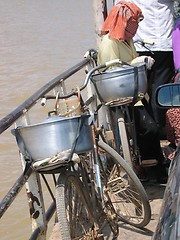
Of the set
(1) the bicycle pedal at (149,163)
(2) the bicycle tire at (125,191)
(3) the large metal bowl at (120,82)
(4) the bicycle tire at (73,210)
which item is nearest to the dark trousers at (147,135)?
(1) the bicycle pedal at (149,163)

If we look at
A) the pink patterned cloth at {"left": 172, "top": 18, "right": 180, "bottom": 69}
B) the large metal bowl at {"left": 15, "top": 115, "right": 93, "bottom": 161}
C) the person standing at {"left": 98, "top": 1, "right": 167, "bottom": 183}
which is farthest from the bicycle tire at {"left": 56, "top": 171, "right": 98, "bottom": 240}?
the pink patterned cloth at {"left": 172, "top": 18, "right": 180, "bottom": 69}

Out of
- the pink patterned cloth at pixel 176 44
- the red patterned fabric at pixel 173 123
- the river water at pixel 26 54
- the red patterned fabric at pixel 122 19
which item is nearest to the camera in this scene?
the red patterned fabric at pixel 173 123

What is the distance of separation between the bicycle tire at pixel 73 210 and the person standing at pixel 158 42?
5.08 feet

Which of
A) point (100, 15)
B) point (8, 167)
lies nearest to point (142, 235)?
point (100, 15)

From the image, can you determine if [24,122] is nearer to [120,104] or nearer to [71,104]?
[71,104]

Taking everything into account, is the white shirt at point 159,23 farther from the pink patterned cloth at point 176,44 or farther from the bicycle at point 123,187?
the bicycle at point 123,187

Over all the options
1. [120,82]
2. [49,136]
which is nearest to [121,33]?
[120,82]

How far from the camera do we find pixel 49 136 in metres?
3.08

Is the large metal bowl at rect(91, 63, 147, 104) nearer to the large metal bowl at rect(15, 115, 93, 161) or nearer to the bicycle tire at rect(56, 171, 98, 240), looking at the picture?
the bicycle tire at rect(56, 171, 98, 240)

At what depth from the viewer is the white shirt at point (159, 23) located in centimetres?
497

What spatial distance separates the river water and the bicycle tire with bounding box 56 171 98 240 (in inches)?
137

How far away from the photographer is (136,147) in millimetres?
4715

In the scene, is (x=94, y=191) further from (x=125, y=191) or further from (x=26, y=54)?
(x=26, y=54)

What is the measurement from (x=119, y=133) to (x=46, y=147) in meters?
1.35
